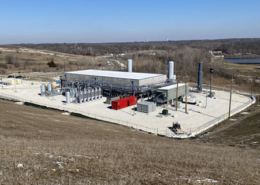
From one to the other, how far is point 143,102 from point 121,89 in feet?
26.5

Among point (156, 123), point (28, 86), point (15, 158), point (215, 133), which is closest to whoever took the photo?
point (15, 158)

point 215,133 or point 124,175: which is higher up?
point 124,175

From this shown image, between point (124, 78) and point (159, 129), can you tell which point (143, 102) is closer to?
point (159, 129)

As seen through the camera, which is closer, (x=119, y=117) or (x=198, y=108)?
(x=119, y=117)

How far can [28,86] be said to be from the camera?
55.2 m

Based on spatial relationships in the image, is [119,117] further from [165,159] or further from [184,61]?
[184,61]

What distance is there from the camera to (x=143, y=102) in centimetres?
3519

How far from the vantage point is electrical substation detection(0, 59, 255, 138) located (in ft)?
97.2

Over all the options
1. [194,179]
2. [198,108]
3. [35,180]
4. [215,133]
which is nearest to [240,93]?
[198,108]

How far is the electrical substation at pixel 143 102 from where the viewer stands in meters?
29.6

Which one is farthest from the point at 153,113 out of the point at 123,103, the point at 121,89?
the point at 121,89

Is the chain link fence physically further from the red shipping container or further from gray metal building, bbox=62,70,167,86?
gray metal building, bbox=62,70,167,86

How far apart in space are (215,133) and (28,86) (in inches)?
1732

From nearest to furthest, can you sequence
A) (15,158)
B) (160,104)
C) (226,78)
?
(15,158)
(160,104)
(226,78)
